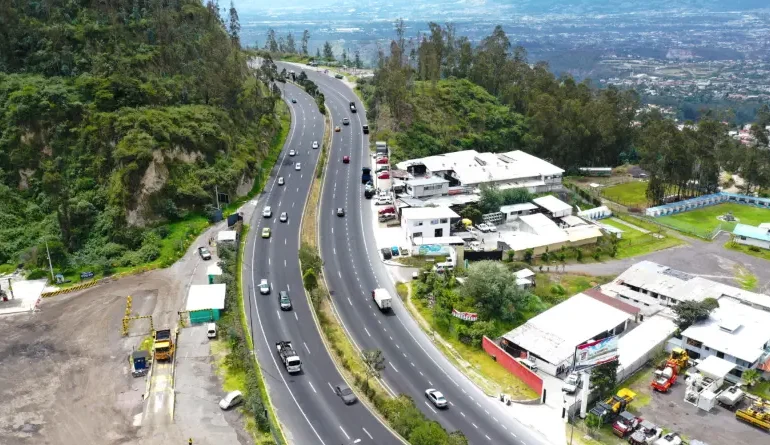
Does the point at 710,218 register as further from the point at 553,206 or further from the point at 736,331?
the point at 736,331

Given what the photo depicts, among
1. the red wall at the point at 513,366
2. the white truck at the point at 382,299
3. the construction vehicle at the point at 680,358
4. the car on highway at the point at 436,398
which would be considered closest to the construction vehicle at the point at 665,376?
the construction vehicle at the point at 680,358

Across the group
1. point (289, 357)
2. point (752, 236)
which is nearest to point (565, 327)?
point (289, 357)

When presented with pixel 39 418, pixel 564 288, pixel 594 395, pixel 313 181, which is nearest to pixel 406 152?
pixel 313 181

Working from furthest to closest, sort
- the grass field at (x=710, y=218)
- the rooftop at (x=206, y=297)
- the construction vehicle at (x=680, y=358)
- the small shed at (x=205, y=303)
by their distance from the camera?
1. the grass field at (x=710, y=218)
2. the rooftop at (x=206, y=297)
3. the small shed at (x=205, y=303)
4. the construction vehicle at (x=680, y=358)

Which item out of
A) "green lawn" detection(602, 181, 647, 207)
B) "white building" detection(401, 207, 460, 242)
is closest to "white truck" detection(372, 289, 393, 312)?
"white building" detection(401, 207, 460, 242)

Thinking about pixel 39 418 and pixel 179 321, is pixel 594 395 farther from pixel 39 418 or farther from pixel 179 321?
pixel 39 418

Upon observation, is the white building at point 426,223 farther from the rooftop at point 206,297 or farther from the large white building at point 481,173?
the rooftop at point 206,297
